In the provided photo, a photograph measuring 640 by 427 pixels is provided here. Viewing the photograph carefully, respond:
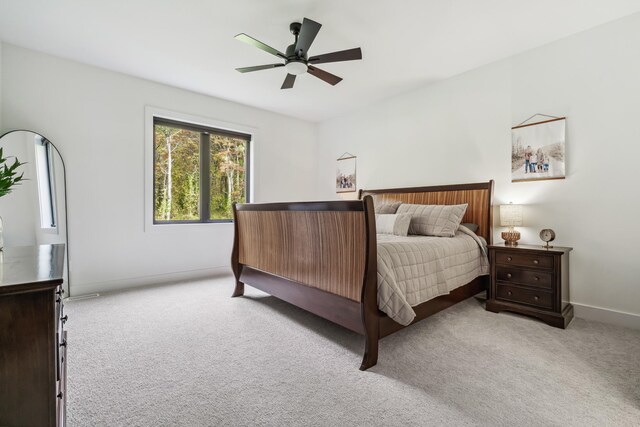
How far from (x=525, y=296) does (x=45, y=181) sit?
494cm

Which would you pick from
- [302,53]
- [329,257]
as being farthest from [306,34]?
[329,257]

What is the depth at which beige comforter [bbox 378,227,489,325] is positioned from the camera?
187 cm

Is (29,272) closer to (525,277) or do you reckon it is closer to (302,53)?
(302,53)

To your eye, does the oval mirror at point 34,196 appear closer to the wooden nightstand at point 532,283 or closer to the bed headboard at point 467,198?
the bed headboard at point 467,198

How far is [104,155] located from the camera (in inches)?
135

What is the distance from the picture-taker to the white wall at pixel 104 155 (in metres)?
3.05

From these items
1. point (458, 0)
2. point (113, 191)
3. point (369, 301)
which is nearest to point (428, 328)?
point (369, 301)

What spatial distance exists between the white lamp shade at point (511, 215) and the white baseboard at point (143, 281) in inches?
146

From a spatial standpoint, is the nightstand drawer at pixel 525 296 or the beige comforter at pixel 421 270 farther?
the nightstand drawer at pixel 525 296

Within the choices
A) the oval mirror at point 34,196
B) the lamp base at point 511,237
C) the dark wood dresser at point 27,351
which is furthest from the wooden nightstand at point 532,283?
the oval mirror at point 34,196

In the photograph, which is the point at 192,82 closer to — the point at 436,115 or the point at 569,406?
the point at 436,115

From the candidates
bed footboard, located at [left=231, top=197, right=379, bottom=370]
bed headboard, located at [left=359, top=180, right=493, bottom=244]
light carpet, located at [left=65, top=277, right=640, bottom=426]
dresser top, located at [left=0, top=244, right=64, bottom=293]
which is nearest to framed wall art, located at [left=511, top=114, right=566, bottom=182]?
bed headboard, located at [left=359, top=180, right=493, bottom=244]

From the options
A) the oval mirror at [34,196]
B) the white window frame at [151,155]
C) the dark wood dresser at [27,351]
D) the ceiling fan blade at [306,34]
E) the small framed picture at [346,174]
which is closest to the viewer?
the dark wood dresser at [27,351]

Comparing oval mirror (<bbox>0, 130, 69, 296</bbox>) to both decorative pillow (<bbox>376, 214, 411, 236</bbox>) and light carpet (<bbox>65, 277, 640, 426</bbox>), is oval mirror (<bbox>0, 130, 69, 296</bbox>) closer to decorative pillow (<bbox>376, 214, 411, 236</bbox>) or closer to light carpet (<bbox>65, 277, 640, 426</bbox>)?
light carpet (<bbox>65, 277, 640, 426</bbox>)
